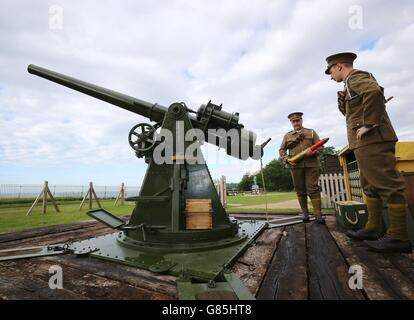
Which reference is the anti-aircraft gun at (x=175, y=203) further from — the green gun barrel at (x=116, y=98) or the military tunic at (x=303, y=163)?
the military tunic at (x=303, y=163)

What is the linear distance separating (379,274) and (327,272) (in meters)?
0.41

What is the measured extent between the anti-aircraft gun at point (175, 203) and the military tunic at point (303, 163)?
0.83 m

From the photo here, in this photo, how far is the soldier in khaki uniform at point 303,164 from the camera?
5.09m

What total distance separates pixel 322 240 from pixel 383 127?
1658 millimetres

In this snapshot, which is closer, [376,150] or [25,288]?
[25,288]

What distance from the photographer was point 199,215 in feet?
11.6

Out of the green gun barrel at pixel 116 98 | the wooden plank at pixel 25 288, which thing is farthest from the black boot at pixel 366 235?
the green gun barrel at pixel 116 98

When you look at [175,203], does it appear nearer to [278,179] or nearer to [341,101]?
[341,101]

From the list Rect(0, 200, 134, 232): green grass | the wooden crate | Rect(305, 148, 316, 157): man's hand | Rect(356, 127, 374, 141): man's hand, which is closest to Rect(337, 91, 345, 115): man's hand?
Rect(356, 127, 374, 141): man's hand

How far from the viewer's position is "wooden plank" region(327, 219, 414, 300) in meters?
1.84

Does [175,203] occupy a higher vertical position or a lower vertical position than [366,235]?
higher

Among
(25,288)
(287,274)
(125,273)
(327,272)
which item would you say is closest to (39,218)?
(25,288)

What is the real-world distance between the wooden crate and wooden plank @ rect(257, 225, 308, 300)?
972 mm
